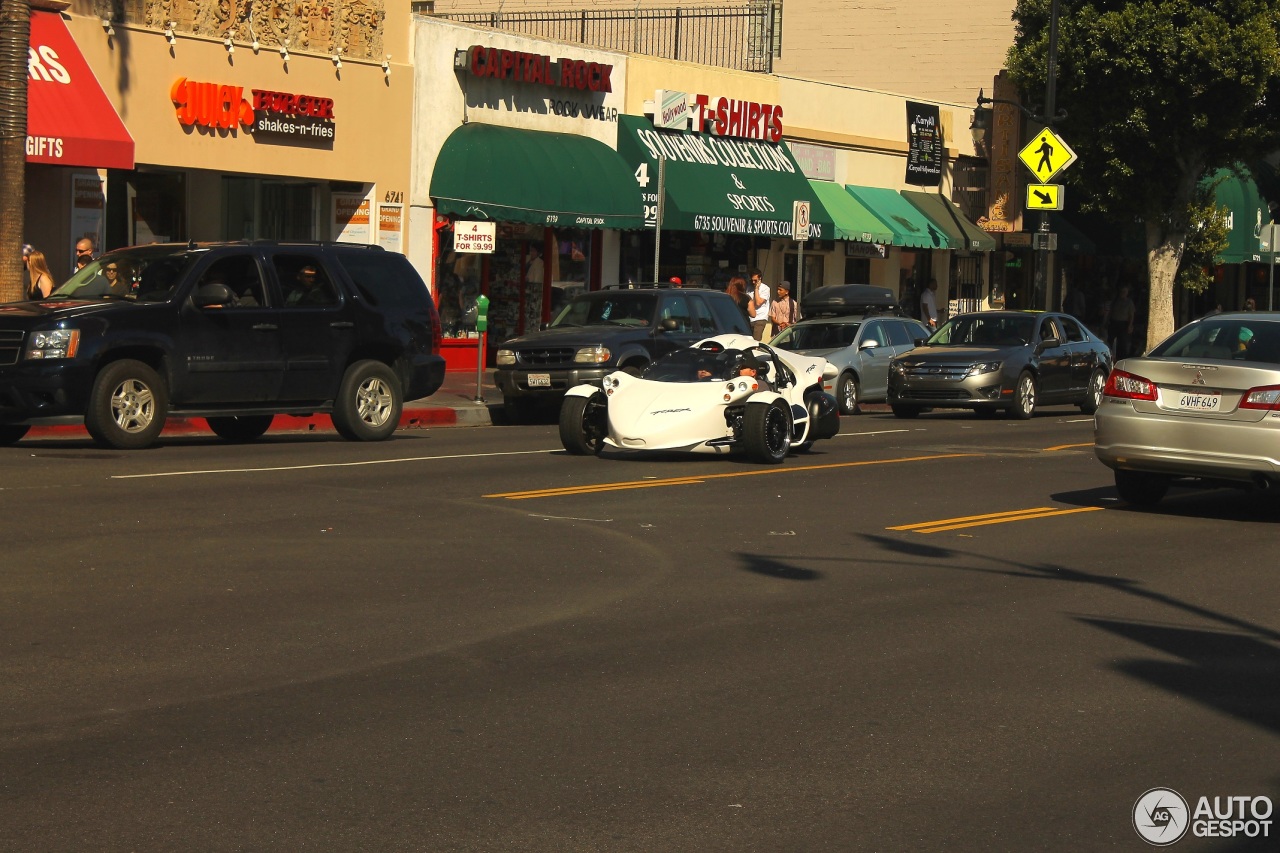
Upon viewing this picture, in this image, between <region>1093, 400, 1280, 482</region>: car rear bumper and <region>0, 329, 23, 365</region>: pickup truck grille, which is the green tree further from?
<region>0, 329, 23, 365</region>: pickup truck grille

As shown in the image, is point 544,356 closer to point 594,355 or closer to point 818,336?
point 594,355

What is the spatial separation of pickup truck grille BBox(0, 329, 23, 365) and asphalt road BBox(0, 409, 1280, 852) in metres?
2.42

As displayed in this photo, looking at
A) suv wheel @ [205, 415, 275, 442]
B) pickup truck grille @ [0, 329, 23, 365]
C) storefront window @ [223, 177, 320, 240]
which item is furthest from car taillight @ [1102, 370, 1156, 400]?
storefront window @ [223, 177, 320, 240]

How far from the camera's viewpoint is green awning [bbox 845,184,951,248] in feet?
134

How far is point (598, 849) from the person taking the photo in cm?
541

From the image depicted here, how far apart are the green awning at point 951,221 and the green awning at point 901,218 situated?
490 millimetres

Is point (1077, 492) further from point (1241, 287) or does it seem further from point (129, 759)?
point (1241, 287)

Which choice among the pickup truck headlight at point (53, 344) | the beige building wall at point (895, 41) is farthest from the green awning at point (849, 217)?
the pickup truck headlight at point (53, 344)

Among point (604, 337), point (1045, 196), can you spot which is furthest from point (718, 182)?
point (604, 337)

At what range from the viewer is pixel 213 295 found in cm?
1736

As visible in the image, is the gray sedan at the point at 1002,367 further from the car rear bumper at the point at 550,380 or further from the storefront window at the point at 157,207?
the storefront window at the point at 157,207

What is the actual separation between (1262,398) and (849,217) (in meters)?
26.4

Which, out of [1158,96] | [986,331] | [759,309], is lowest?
[986,331]

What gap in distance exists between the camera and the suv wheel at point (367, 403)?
1900cm
